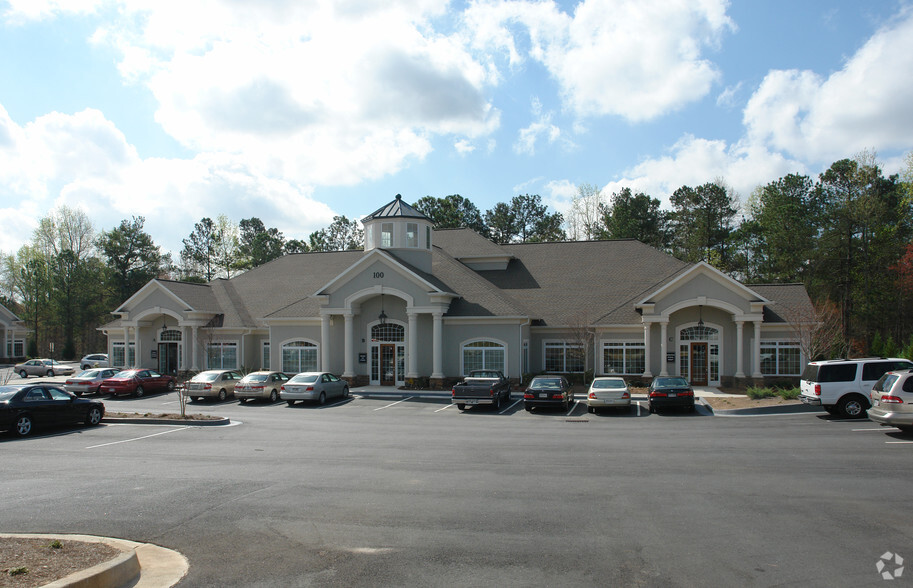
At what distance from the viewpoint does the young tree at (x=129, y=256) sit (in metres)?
72.5

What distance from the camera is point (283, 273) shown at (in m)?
44.2

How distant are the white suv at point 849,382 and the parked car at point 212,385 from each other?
23.8 meters

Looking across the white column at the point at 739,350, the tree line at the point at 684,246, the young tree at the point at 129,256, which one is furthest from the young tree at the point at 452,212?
the white column at the point at 739,350

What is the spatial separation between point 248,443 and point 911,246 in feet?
164

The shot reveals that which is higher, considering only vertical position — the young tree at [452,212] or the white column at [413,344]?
the young tree at [452,212]

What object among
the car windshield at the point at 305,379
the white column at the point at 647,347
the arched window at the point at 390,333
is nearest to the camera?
the car windshield at the point at 305,379

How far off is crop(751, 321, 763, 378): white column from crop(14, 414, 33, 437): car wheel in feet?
95.5

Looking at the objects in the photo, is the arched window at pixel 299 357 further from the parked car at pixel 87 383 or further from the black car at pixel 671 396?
the black car at pixel 671 396

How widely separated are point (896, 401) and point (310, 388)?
20611 millimetres

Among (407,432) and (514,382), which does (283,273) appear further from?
(407,432)

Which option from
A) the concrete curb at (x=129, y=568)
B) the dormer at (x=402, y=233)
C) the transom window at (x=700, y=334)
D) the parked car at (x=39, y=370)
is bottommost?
the parked car at (x=39, y=370)

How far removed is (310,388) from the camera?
27234 mm

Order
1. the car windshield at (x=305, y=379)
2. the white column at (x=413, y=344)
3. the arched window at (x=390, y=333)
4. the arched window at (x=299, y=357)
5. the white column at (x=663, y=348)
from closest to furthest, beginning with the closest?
the car windshield at (x=305, y=379), the white column at (x=663, y=348), the white column at (x=413, y=344), the arched window at (x=390, y=333), the arched window at (x=299, y=357)

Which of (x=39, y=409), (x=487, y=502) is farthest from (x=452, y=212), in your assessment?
(x=487, y=502)
